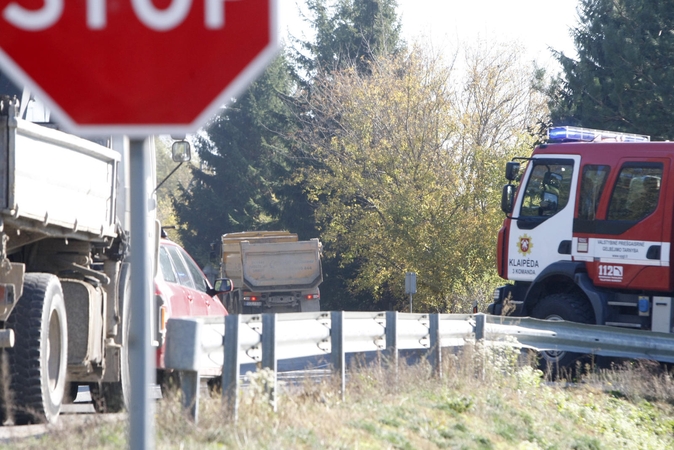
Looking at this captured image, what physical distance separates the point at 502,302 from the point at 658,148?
309 centimetres

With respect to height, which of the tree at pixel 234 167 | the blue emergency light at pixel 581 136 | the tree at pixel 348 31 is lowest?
the blue emergency light at pixel 581 136

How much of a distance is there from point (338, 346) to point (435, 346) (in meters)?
1.70

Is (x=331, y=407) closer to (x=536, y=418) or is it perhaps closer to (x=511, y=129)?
(x=536, y=418)

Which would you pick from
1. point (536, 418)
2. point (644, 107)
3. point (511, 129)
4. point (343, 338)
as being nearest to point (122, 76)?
point (343, 338)

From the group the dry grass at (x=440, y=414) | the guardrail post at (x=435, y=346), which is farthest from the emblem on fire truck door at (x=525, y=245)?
the guardrail post at (x=435, y=346)

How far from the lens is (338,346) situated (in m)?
7.57

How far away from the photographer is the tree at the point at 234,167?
50.4 metres

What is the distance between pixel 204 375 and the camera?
7.35m

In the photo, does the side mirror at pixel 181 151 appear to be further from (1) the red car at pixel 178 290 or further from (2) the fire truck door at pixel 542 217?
(2) the fire truck door at pixel 542 217

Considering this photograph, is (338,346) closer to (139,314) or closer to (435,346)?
(435,346)

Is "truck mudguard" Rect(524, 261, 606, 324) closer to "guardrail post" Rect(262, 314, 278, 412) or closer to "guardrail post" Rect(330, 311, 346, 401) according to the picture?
"guardrail post" Rect(330, 311, 346, 401)

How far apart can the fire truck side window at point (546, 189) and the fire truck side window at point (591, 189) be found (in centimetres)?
23

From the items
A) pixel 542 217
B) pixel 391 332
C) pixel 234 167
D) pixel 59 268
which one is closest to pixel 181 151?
pixel 59 268

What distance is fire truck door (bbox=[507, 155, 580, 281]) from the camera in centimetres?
1289
